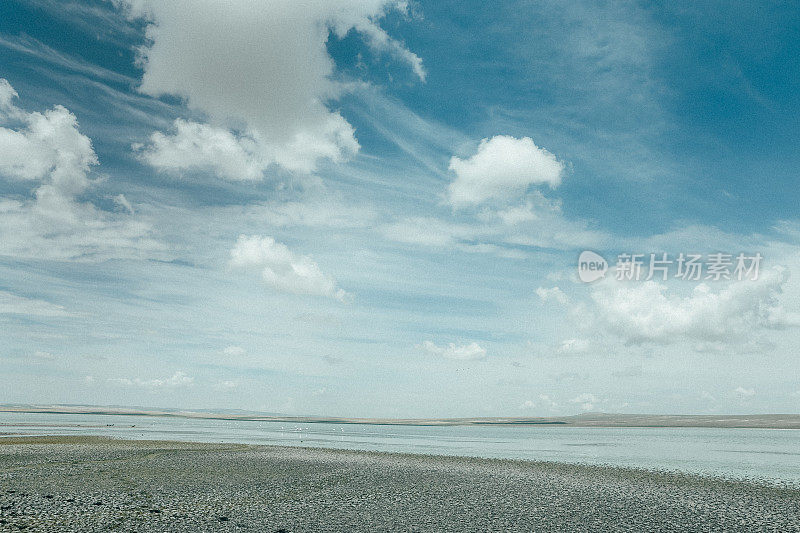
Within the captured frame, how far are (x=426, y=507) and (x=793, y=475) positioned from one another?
145 feet

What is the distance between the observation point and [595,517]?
2898 centimetres

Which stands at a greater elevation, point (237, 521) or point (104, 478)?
point (237, 521)

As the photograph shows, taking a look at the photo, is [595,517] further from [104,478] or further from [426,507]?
[104,478]

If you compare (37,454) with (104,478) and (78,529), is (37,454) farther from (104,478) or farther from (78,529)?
(78,529)

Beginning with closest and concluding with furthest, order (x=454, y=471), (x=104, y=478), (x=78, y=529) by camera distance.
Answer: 1. (x=78, y=529)
2. (x=104, y=478)
3. (x=454, y=471)

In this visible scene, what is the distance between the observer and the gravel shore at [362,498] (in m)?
26.0

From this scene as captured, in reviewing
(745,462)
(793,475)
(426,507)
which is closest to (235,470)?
(426,507)

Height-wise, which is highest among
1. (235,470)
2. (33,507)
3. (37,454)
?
(33,507)

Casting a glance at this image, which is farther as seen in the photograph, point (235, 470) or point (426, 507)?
point (235, 470)

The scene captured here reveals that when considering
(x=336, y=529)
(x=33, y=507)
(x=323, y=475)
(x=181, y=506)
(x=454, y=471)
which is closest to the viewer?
(x=336, y=529)

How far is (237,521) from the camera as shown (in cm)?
2578

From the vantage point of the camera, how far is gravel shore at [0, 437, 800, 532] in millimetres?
26031

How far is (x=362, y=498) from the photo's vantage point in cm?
3381

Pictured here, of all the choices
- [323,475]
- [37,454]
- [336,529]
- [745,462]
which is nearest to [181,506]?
[336,529]
